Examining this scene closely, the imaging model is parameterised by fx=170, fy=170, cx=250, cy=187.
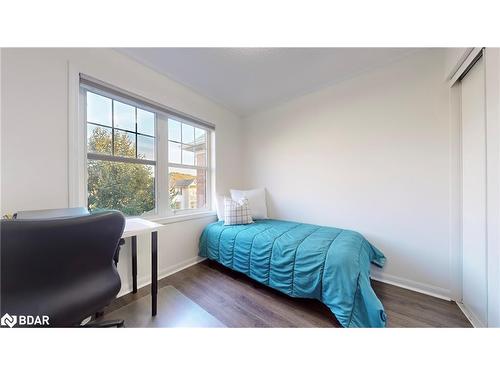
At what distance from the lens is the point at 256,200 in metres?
2.58

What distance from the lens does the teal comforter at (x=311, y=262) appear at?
115 centimetres

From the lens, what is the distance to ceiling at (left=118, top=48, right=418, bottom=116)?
5.16 ft

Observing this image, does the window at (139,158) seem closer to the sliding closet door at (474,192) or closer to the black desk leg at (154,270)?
the black desk leg at (154,270)

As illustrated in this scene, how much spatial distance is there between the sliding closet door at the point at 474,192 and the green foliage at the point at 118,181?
9.37ft

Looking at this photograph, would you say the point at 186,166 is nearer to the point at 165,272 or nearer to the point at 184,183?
the point at 184,183

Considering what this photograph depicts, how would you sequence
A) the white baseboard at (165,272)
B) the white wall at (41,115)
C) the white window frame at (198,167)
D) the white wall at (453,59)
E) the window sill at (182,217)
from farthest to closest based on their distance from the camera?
the white window frame at (198,167) → the window sill at (182,217) → the white baseboard at (165,272) → the white wall at (453,59) → the white wall at (41,115)

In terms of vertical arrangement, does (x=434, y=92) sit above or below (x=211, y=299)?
→ above

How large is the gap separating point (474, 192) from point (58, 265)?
2546mm

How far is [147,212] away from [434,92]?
3.08 meters

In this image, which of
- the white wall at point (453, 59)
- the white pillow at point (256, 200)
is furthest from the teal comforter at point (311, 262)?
the white wall at point (453, 59)
